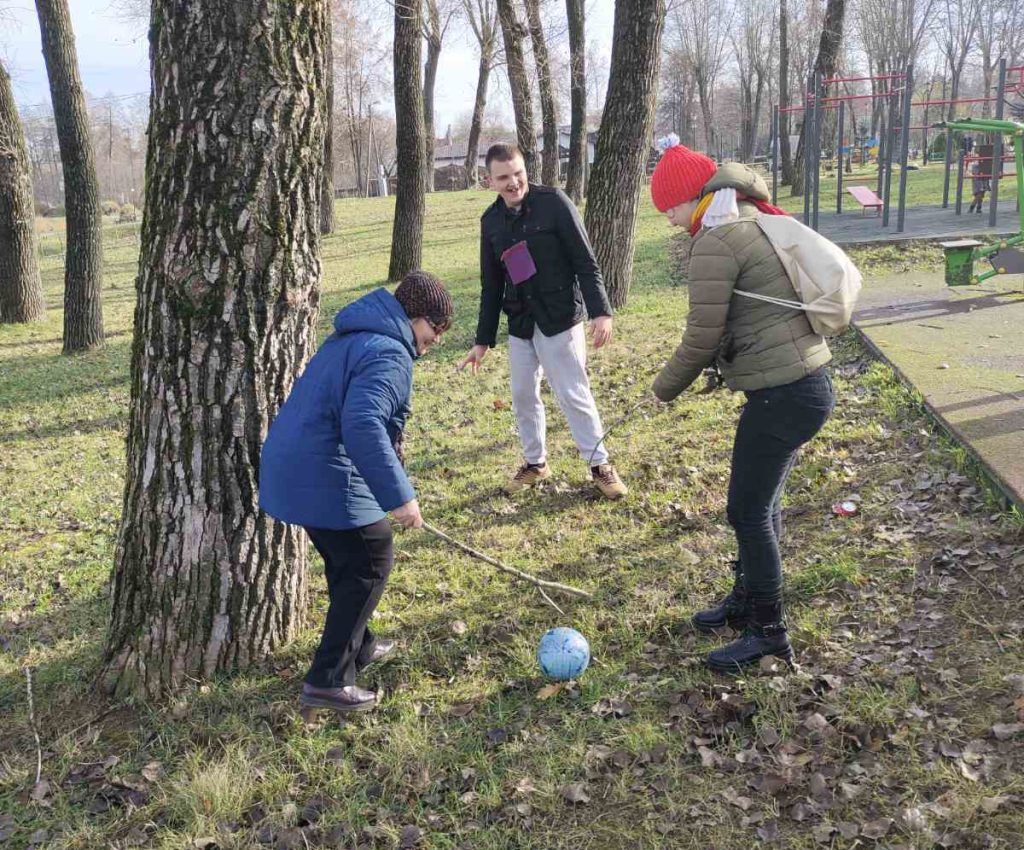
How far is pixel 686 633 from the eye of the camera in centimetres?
356

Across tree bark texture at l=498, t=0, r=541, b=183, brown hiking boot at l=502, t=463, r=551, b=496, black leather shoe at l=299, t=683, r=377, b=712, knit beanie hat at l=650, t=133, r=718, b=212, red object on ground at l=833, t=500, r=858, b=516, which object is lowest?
black leather shoe at l=299, t=683, r=377, b=712

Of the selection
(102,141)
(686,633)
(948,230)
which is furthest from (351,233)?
(102,141)

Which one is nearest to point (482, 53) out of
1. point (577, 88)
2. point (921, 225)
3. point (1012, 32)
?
point (577, 88)

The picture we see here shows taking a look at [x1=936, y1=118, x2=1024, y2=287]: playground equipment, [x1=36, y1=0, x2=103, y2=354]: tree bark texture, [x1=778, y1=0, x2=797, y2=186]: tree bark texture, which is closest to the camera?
[x1=936, y1=118, x2=1024, y2=287]: playground equipment

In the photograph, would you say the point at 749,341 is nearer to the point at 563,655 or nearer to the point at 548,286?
the point at 563,655

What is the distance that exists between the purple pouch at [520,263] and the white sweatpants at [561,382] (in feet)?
1.04

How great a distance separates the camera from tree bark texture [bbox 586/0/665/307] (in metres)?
8.43

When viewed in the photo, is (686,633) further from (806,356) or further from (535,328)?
(535,328)

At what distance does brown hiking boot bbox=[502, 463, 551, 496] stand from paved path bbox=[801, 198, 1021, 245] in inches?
313

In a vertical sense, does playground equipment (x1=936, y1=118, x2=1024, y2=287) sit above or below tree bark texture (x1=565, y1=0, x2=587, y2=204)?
below

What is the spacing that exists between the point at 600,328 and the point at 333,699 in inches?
100.0

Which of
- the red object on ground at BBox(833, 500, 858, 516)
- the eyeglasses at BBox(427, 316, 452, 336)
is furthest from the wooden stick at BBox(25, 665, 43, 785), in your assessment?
the red object on ground at BBox(833, 500, 858, 516)

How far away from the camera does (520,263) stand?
476cm

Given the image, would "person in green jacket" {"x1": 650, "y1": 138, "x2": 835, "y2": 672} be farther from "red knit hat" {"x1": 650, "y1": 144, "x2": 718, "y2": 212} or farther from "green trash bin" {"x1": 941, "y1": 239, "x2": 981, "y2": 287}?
"green trash bin" {"x1": 941, "y1": 239, "x2": 981, "y2": 287}
